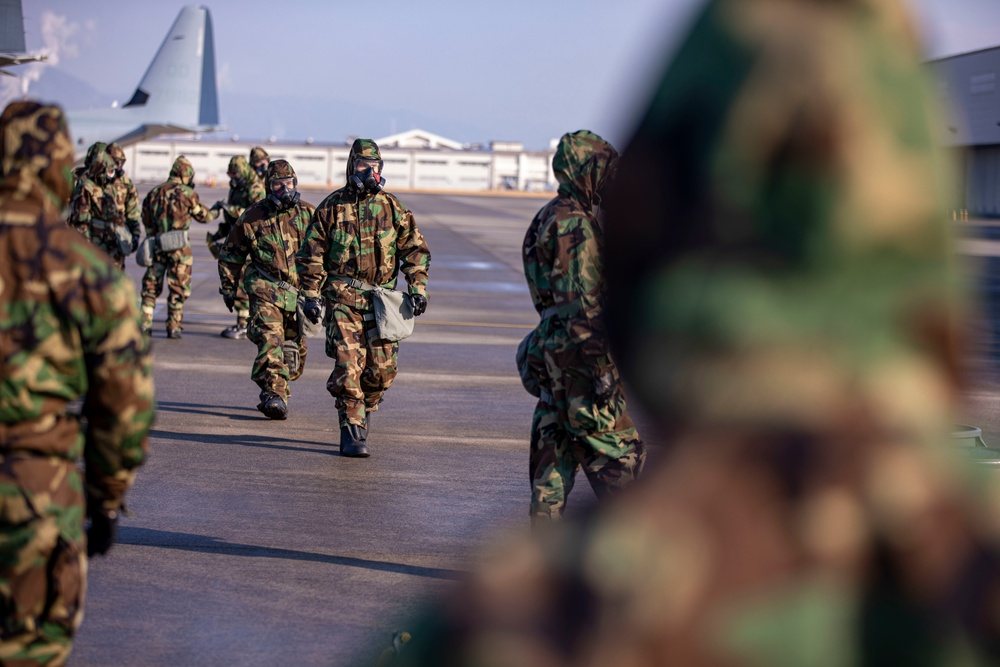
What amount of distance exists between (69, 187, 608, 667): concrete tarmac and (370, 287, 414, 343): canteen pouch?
3.28ft

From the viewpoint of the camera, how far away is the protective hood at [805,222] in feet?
3.10

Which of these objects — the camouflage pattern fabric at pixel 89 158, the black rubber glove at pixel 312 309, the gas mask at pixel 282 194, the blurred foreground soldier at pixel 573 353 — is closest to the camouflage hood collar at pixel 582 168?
the blurred foreground soldier at pixel 573 353

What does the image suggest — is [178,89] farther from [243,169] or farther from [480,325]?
[243,169]

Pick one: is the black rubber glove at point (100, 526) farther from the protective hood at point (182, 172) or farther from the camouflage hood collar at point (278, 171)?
the protective hood at point (182, 172)

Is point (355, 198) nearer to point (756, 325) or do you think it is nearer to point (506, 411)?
point (506, 411)

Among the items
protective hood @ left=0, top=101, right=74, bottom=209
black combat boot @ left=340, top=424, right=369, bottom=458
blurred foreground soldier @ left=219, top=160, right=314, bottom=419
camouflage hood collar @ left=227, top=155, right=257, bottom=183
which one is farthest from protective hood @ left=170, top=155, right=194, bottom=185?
protective hood @ left=0, top=101, right=74, bottom=209

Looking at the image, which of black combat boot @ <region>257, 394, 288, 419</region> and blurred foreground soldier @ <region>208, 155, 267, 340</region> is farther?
blurred foreground soldier @ <region>208, 155, 267, 340</region>

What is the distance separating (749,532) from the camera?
91 cm

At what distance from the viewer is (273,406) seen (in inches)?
439

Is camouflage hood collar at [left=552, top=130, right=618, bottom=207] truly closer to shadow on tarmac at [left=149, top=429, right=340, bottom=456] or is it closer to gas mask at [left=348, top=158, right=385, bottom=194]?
gas mask at [left=348, top=158, right=385, bottom=194]

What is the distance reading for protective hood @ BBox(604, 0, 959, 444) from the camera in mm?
945

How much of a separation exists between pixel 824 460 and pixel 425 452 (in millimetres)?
9191

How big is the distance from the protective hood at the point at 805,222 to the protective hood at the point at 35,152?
317 cm

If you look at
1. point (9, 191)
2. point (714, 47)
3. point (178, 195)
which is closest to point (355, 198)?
point (9, 191)
